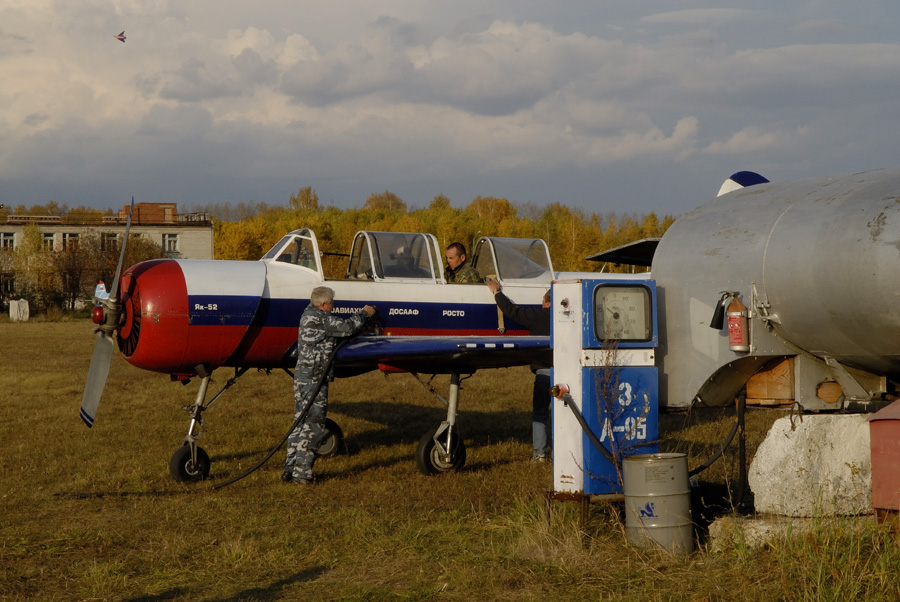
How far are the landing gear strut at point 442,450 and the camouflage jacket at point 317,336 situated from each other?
1.38 meters

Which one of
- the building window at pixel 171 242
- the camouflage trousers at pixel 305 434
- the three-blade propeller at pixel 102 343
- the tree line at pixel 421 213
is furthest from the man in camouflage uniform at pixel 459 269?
the building window at pixel 171 242

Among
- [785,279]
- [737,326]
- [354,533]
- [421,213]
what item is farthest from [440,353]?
[421,213]

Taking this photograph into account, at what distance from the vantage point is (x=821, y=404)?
603cm

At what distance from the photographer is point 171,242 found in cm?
8444

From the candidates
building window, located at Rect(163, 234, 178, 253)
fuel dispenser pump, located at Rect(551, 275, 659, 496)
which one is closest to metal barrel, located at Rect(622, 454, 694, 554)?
fuel dispenser pump, located at Rect(551, 275, 659, 496)

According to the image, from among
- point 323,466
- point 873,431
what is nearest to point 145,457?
point 323,466

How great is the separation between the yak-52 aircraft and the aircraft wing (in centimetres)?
1

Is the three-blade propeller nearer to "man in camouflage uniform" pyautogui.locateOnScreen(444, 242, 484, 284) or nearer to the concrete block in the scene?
"man in camouflage uniform" pyautogui.locateOnScreen(444, 242, 484, 284)

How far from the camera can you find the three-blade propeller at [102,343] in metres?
8.85

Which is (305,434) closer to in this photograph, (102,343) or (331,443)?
(331,443)

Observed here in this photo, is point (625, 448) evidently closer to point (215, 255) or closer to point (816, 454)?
point (816, 454)

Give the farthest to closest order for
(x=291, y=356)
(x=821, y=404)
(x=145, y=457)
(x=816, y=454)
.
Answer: (x=145, y=457)
(x=291, y=356)
(x=821, y=404)
(x=816, y=454)

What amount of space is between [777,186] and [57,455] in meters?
8.47

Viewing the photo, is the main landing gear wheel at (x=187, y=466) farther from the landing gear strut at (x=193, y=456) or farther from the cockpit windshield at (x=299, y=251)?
the cockpit windshield at (x=299, y=251)
